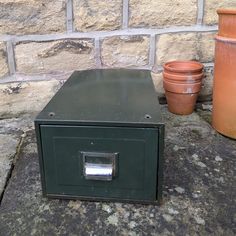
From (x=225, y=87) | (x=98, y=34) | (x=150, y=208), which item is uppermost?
(x=98, y=34)

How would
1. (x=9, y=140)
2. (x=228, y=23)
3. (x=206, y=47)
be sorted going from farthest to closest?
(x=206, y=47) → (x=9, y=140) → (x=228, y=23)

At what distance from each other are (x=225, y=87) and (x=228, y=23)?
241mm

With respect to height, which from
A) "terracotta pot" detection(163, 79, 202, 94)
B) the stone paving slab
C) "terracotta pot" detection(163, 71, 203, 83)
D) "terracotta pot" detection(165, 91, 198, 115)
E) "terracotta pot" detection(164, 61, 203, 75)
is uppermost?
"terracotta pot" detection(164, 61, 203, 75)

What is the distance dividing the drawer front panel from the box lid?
3 centimetres

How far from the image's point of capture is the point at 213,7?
1.54 metres

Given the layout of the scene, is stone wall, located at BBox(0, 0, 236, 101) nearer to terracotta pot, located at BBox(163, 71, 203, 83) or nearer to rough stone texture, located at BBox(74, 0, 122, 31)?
rough stone texture, located at BBox(74, 0, 122, 31)

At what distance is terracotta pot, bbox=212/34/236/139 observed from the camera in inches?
50.4

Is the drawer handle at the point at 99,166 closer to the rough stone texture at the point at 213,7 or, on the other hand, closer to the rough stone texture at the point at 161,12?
the rough stone texture at the point at 161,12

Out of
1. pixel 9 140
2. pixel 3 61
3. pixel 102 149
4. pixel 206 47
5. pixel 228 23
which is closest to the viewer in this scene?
pixel 102 149

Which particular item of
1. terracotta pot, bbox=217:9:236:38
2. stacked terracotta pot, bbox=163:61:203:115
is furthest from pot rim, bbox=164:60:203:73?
terracotta pot, bbox=217:9:236:38

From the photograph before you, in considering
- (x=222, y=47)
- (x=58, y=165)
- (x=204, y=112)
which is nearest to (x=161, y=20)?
(x=222, y=47)

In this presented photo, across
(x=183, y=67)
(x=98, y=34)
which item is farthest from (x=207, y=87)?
(x=98, y=34)

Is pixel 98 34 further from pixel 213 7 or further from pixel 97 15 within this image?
pixel 213 7

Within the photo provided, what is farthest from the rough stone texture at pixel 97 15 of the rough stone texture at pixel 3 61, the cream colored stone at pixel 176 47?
the rough stone texture at pixel 3 61
